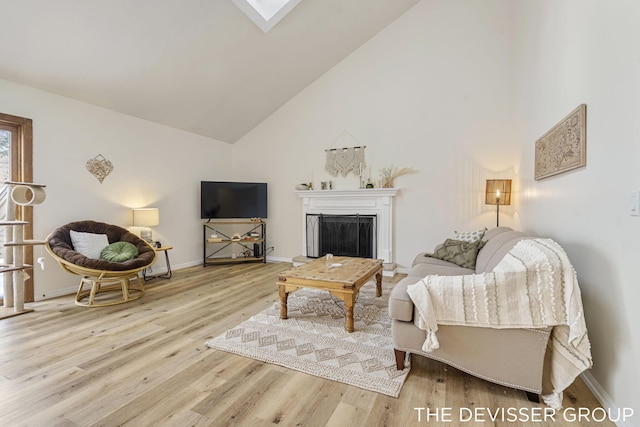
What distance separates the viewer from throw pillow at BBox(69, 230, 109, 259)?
347cm

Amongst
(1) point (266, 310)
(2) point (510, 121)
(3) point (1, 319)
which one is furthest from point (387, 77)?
(3) point (1, 319)

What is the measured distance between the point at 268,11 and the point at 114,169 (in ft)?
9.96

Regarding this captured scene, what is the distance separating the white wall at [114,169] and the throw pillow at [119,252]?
26.0 inches

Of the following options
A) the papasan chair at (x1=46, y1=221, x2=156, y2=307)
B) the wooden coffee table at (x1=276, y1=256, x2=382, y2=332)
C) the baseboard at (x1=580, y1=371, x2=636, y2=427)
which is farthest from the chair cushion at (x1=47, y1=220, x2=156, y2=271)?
the baseboard at (x1=580, y1=371, x2=636, y2=427)

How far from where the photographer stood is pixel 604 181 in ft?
5.67

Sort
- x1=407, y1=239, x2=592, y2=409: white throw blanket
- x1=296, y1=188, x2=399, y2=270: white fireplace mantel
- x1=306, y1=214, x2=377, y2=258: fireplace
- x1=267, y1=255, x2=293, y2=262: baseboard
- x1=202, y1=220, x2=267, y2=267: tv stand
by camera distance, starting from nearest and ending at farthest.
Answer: x1=407, y1=239, x2=592, y2=409: white throw blanket
x1=296, y1=188, x2=399, y2=270: white fireplace mantel
x1=306, y1=214, x2=377, y2=258: fireplace
x1=202, y1=220, x2=267, y2=267: tv stand
x1=267, y1=255, x2=293, y2=262: baseboard

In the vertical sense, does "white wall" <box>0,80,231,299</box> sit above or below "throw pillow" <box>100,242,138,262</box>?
above

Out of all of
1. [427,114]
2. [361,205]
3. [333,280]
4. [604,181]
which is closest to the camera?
[604,181]

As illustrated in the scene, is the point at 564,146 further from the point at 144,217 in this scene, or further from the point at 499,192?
the point at 144,217

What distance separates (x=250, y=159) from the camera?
20.0 feet

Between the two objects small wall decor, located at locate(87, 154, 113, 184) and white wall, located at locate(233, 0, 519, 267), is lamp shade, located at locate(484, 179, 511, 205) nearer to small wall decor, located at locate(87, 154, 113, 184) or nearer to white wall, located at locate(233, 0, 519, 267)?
white wall, located at locate(233, 0, 519, 267)

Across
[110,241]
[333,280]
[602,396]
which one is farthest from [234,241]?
[602,396]

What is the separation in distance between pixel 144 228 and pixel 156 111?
1.78 metres

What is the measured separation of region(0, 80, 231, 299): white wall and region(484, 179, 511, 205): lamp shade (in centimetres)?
479
